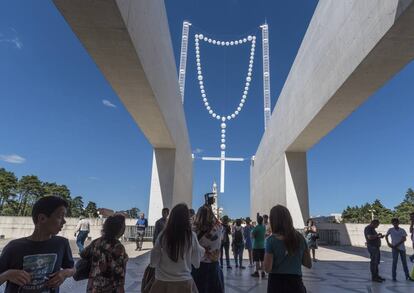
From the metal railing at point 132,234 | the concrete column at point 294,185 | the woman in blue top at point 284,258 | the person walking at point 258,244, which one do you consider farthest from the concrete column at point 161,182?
the woman in blue top at point 284,258

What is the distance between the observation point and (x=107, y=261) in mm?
2557

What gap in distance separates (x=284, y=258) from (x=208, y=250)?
3.28 feet

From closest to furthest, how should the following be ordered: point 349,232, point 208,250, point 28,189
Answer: point 208,250 → point 349,232 → point 28,189

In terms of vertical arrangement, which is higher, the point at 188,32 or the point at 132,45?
the point at 188,32

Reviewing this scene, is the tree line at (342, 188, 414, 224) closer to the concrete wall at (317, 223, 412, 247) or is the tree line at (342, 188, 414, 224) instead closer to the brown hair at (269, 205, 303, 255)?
the concrete wall at (317, 223, 412, 247)

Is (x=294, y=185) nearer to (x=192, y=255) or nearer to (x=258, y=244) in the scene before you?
(x=258, y=244)

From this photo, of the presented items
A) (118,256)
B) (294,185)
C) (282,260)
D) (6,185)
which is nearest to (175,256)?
(118,256)

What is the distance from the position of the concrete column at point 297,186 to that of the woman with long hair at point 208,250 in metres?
13.7

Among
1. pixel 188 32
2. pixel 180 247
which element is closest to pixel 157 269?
pixel 180 247

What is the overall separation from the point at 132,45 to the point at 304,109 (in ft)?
26.7

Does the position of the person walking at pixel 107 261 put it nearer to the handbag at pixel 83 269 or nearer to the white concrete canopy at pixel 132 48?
the handbag at pixel 83 269

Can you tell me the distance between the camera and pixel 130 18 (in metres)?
6.72

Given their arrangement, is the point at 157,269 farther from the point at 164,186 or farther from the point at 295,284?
the point at 164,186

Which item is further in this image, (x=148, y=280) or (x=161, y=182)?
(x=161, y=182)
